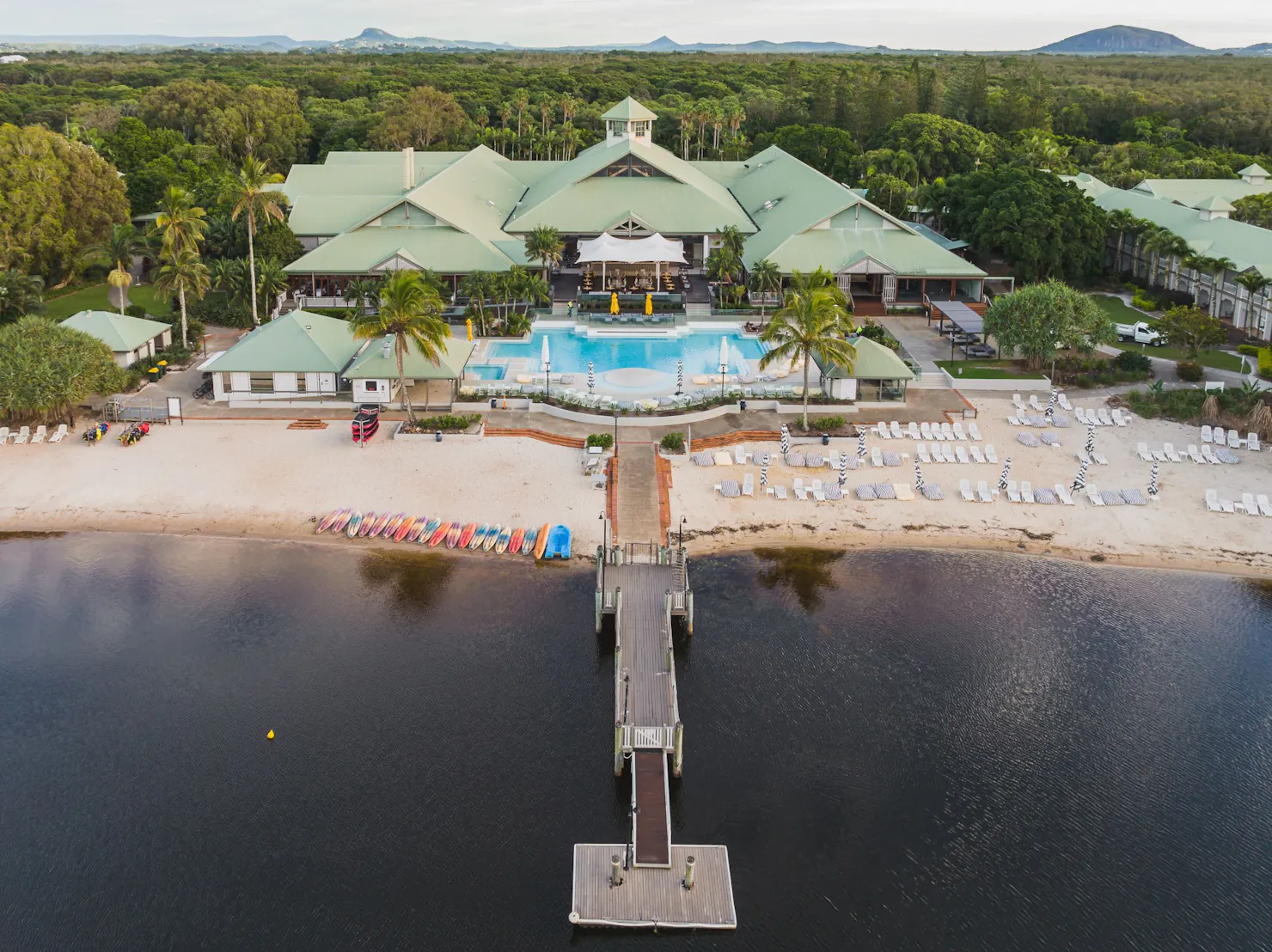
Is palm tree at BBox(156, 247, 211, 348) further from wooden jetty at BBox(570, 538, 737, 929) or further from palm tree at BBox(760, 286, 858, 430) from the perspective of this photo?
wooden jetty at BBox(570, 538, 737, 929)

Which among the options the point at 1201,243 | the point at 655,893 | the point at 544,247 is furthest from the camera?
the point at 1201,243

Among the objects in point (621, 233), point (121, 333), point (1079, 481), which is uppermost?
point (621, 233)

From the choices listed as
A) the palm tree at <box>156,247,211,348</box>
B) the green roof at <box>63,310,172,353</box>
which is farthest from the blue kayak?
the palm tree at <box>156,247,211,348</box>

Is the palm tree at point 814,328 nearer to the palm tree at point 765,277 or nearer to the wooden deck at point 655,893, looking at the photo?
the palm tree at point 765,277

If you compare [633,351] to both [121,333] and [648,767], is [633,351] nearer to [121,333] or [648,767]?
[121,333]

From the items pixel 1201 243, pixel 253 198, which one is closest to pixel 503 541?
pixel 253 198

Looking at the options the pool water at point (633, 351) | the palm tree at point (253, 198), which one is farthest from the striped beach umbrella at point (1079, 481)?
the palm tree at point (253, 198)

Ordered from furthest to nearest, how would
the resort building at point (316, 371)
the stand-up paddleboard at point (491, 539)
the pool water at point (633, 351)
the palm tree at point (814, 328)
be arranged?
1. the pool water at point (633, 351)
2. the resort building at point (316, 371)
3. the palm tree at point (814, 328)
4. the stand-up paddleboard at point (491, 539)
